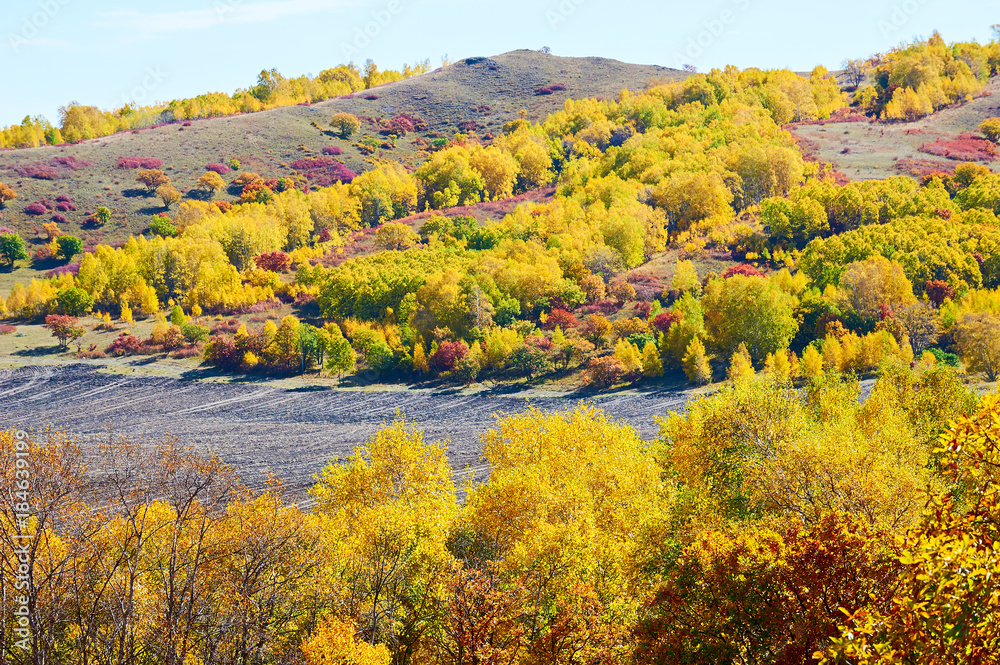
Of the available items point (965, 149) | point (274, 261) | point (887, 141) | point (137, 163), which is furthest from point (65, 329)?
point (965, 149)

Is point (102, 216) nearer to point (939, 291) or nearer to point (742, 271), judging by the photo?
point (742, 271)

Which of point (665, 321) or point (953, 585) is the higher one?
point (953, 585)

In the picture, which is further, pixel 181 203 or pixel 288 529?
pixel 181 203

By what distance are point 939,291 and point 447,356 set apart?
65752 millimetres

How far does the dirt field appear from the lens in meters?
70.1

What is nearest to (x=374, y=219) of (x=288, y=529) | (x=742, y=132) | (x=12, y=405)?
(x=742, y=132)

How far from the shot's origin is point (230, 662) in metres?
25.5

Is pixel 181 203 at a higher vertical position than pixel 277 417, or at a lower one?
higher

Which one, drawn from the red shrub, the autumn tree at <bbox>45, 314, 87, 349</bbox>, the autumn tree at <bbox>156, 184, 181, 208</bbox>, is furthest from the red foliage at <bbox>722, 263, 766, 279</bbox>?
the autumn tree at <bbox>156, 184, 181, 208</bbox>

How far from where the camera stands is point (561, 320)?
350ft

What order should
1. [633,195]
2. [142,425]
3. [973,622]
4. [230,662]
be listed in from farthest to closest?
[633,195] → [142,425] → [230,662] → [973,622]

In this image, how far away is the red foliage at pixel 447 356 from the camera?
100500 mm

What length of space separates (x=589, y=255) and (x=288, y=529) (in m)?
96.8

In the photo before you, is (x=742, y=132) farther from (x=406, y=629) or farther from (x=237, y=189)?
(x=406, y=629)
